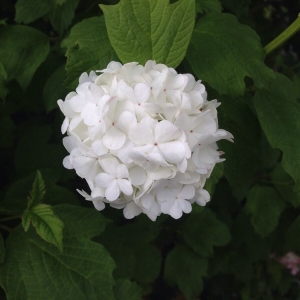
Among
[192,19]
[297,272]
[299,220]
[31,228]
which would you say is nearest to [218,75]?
[192,19]

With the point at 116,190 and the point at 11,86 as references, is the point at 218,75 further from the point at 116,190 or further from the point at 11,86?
the point at 11,86

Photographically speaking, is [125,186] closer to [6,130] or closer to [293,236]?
[6,130]

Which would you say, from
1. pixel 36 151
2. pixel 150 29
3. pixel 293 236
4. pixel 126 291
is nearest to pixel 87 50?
pixel 150 29

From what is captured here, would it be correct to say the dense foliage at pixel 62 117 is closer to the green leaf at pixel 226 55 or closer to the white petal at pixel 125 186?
the green leaf at pixel 226 55

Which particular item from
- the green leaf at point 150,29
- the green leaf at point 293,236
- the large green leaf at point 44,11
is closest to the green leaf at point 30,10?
the large green leaf at point 44,11

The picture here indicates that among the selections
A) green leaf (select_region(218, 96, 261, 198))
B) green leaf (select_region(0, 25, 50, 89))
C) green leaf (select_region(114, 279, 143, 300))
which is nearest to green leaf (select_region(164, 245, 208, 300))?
green leaf (select_region(114, 279, 143, 300))

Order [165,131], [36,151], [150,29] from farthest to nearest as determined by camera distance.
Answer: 1. [36,151]
2. [150,29]
3. [165,131]
